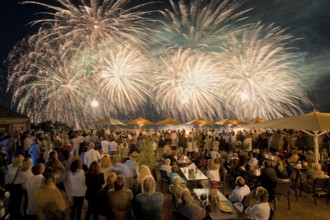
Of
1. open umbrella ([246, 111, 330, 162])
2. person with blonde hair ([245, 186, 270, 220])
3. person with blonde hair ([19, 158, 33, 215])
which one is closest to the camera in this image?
person with blonde hair ([245, 186, 270, 220])

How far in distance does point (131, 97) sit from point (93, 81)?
3.82m

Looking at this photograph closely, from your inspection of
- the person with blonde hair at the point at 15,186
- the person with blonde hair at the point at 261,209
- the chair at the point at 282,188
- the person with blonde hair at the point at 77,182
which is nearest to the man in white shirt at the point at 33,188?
the person with blonde hair at the point at 77,182

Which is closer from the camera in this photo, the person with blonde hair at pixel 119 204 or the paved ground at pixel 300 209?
the person with blonde hair at pixel 119 204

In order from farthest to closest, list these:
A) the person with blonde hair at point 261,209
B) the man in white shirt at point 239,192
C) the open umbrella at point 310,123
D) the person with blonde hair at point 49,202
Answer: the open umbrella at point 310,123 → the man in white shirt at point 239,192 → the person with blonde hair at point 261,209 → the person with blonde hair at point 49,202

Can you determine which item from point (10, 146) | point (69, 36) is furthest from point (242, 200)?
point (69, 36)

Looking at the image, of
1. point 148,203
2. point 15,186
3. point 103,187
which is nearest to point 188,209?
point 148,203

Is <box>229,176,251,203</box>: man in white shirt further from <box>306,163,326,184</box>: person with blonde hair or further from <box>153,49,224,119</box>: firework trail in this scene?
<box>153,49,224,119</box>: firework trail

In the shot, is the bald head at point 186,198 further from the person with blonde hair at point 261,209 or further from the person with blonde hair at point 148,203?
the person with blonde hair at point 261,209

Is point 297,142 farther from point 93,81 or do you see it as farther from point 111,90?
point 93,81

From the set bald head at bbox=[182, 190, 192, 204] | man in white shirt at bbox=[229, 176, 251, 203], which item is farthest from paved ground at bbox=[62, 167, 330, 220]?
bald head at bbox=[182, 190, 192, 204]

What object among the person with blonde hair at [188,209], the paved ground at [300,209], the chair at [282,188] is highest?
the person with blonde hair at [188,209]

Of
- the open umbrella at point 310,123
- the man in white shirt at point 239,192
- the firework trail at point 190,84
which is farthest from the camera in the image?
the firework trail at point 190,84

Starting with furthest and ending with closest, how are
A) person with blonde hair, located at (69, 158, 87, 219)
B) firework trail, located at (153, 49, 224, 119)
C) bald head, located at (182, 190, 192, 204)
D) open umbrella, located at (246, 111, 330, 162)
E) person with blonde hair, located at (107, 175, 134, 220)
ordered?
firework trail, located at (153, 49, 224, 119)
open umbrella, located at (246, 111, 330, 162)
person with blonde hair, located at (69, 158, 87, 219)
bald head, located at (182, 190, 192, 204)
person with blonde hair, located at (107, 175, 134, 220)

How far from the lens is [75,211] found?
6.88 metres
